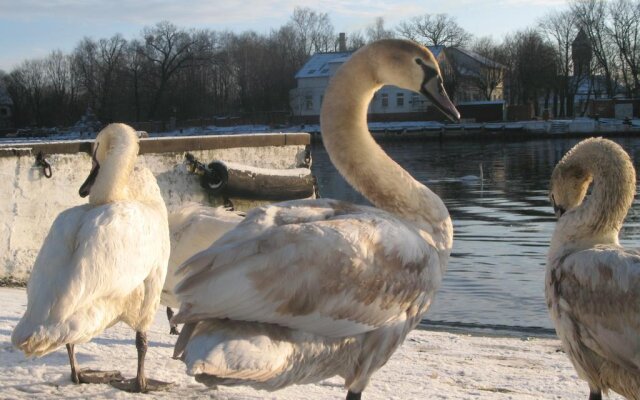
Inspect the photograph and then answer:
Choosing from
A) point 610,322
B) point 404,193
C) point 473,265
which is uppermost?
point 404,193

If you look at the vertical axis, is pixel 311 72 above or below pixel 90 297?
above

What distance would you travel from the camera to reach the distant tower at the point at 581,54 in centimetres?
9277

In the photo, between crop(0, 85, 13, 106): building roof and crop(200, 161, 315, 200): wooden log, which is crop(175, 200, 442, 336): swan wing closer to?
crop(200, 161, 315, 200): wooden log

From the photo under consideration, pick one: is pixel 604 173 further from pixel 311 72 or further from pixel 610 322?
pixel 311 72

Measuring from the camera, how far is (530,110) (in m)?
83.2

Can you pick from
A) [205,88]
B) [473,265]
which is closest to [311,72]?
[205,88]

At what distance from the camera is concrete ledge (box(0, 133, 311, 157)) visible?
9.44 meters

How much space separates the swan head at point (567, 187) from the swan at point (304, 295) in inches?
50.8

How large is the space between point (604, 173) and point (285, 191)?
6899 millimetres

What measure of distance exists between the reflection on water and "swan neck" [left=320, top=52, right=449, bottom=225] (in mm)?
4671

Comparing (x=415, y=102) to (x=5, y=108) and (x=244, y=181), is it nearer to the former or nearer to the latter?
(x=5, y=108)

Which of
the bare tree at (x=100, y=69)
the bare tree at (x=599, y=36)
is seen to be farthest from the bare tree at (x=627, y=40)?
the bare tree at (x=100, y=69)

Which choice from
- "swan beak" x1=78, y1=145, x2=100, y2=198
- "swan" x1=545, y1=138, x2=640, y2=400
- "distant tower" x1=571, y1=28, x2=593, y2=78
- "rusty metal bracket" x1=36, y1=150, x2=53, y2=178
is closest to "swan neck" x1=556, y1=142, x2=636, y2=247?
"swan" x1=545, y1=138, x2=640, y2=400

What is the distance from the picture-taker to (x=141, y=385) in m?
4.95
